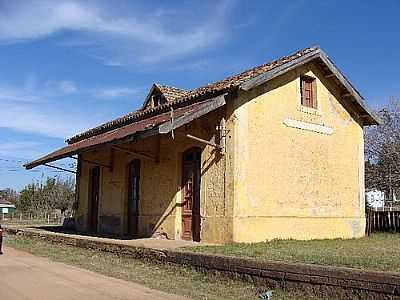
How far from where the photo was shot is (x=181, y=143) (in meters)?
16.0

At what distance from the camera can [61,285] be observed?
9344 mm

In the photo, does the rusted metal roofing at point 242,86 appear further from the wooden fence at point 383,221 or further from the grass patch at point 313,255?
the grass patch at point 313,255

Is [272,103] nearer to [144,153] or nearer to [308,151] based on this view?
[308,151]

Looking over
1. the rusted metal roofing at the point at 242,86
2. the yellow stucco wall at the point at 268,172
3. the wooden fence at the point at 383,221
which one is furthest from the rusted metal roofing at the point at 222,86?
the wooden fence at the point at 383,221

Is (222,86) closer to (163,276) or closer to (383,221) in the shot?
(163,276)

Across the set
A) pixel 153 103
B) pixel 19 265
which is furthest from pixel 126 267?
pixel 153 103

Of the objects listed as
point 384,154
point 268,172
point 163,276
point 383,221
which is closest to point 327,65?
point 268,172

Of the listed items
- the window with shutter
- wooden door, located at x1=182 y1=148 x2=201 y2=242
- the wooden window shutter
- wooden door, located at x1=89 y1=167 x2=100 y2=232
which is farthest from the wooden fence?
wooden door, located at x1=89 y1=167 x2=100 y2=232

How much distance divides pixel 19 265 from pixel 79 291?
4.47 meters

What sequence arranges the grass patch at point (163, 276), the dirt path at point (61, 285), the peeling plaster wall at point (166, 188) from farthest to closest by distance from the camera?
1. the peeling plaster wall at point (166, 188)
2. the grass patch at point (163, 276)
3. the dirt path at point (61, 285)

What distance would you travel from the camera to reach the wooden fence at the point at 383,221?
19.7 meters

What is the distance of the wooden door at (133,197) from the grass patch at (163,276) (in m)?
2.89

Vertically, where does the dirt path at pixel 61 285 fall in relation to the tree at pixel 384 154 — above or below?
below

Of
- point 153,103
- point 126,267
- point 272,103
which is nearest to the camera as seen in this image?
point 126,267
